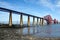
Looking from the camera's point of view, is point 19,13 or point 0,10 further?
point 19,13

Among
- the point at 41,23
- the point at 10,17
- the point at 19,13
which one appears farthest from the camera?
the point at 41,23

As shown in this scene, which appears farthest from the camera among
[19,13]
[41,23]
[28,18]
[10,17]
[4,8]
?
[41,23]

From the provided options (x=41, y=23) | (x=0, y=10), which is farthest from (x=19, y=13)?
(x=41, y=23)

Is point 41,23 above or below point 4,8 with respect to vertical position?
below

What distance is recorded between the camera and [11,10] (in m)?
88.7

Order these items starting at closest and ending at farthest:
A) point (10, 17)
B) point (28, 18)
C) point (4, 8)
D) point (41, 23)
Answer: point (4, 8)
point (10, 17)
point (28, 18)
point (41, 23)

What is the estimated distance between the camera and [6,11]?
88.8 m

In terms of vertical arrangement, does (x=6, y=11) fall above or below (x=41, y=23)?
above

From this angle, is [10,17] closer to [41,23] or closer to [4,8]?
[4,8]

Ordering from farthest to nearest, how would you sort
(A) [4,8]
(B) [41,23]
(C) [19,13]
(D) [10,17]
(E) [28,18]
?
(B) [41,23], (E) [28,18], (C) [19,13], (D) [10,17], (A) [4,8]

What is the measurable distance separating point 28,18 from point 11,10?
40544mm

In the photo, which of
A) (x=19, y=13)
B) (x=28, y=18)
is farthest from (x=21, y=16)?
(x=28, y=18)

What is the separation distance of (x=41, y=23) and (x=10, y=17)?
101 m

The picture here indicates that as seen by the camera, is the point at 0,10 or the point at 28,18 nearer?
the point at 0,10
